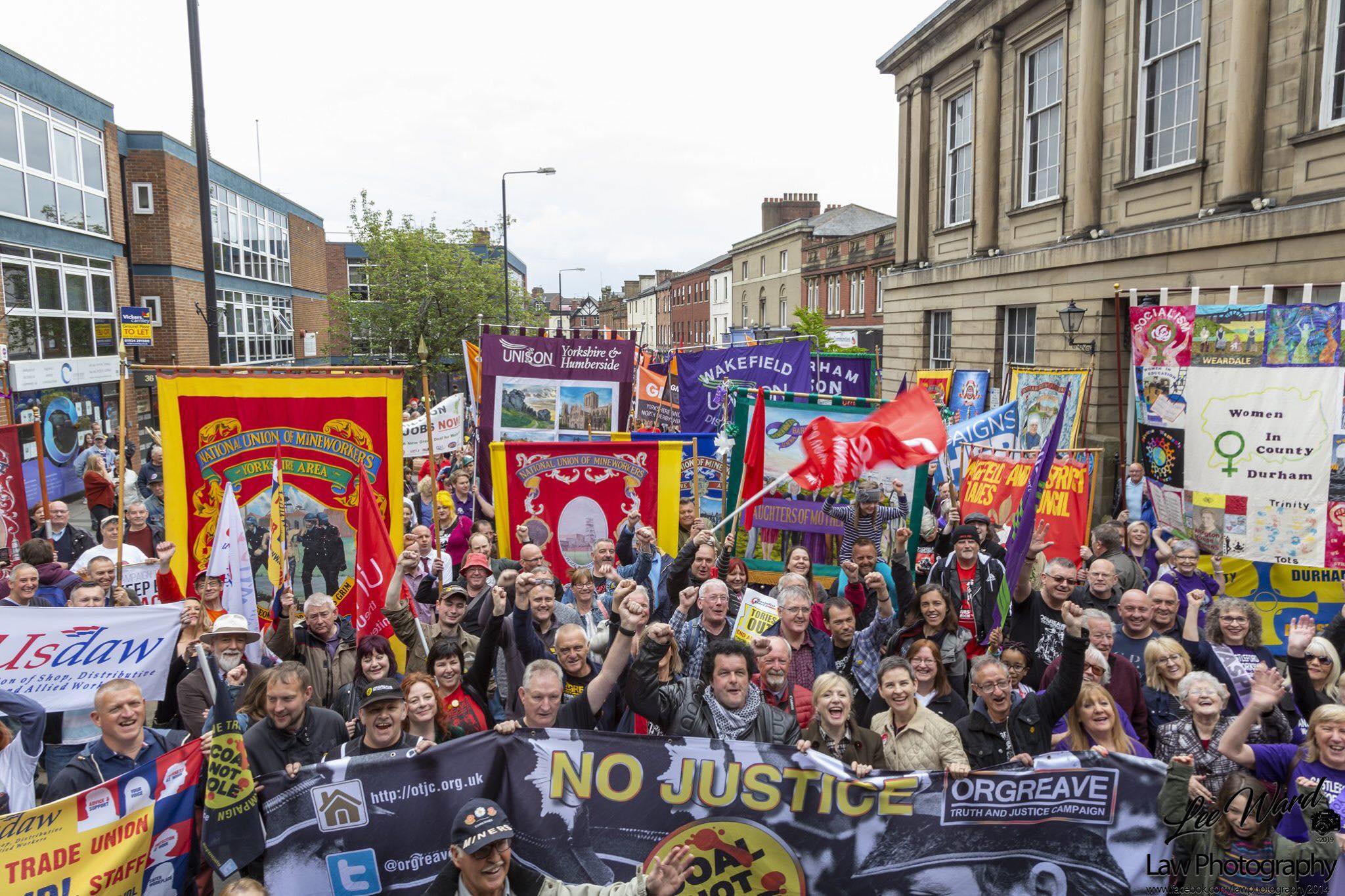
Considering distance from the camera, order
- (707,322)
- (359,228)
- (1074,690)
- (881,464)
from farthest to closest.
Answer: (707,322) < (359,228) < (881,464) < (1074,690)

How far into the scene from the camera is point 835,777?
438cm

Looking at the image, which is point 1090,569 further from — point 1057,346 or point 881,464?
point 1057,346

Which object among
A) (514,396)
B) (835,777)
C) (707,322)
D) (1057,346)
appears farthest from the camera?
(707,322)

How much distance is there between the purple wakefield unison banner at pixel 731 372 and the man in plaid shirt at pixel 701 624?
879 centimetres

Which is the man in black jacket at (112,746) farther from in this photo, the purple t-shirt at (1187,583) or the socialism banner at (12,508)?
the purple t-shirt at (1187,583)

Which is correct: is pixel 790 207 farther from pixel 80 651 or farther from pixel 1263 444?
pixel 80 651

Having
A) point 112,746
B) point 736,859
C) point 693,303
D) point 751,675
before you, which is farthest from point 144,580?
point 693,303

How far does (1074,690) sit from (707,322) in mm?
71327

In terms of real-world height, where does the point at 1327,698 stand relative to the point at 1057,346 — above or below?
below

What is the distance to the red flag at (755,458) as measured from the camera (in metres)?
8.84

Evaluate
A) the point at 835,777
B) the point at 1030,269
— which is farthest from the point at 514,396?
the point at 1030,269

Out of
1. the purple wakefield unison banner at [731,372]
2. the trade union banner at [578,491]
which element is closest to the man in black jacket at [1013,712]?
the trade union banner at [578,491]

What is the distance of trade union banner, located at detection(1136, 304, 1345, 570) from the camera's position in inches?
278

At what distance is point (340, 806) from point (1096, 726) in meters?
3.61
